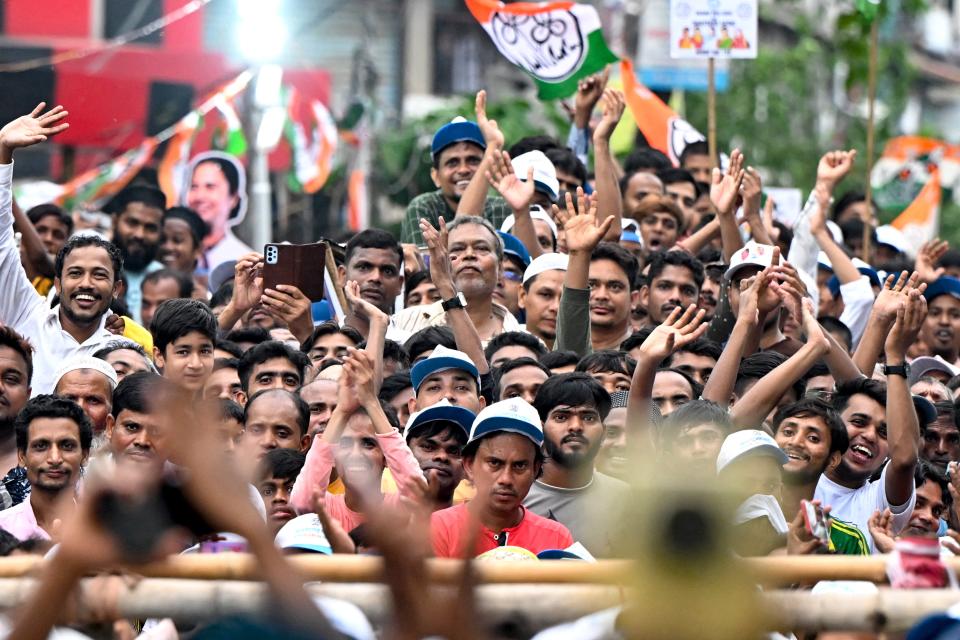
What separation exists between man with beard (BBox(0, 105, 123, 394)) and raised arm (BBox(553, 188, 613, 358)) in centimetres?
190

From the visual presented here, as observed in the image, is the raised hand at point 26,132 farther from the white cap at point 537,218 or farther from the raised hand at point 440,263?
the white cap at point 537,218

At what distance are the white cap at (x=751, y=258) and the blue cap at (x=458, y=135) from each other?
5.57ft

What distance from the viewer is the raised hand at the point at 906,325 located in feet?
26.3

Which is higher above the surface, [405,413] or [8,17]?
[8,17]

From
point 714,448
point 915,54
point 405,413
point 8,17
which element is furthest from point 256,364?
point 915,54

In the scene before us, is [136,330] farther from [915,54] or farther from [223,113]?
[915,54]

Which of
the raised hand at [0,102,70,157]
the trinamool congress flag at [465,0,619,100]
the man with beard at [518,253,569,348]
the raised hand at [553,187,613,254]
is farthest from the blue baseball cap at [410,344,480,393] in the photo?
the trinamool congress flag at [465,0,619,100]

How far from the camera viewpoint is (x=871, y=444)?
314 inches

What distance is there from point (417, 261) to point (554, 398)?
272 cm

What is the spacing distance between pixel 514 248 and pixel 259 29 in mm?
16049

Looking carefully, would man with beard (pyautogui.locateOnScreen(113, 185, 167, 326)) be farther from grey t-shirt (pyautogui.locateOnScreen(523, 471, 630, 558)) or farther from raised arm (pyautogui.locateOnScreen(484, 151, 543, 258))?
grey t-shirt (pyautogui.locateOnScreen(523, 471, 630, 558))

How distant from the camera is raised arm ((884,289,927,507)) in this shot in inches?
295

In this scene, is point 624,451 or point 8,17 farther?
point 8,17

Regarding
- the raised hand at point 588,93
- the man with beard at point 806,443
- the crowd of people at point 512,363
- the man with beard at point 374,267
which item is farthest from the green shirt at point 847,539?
the raised hand at point 588,93
